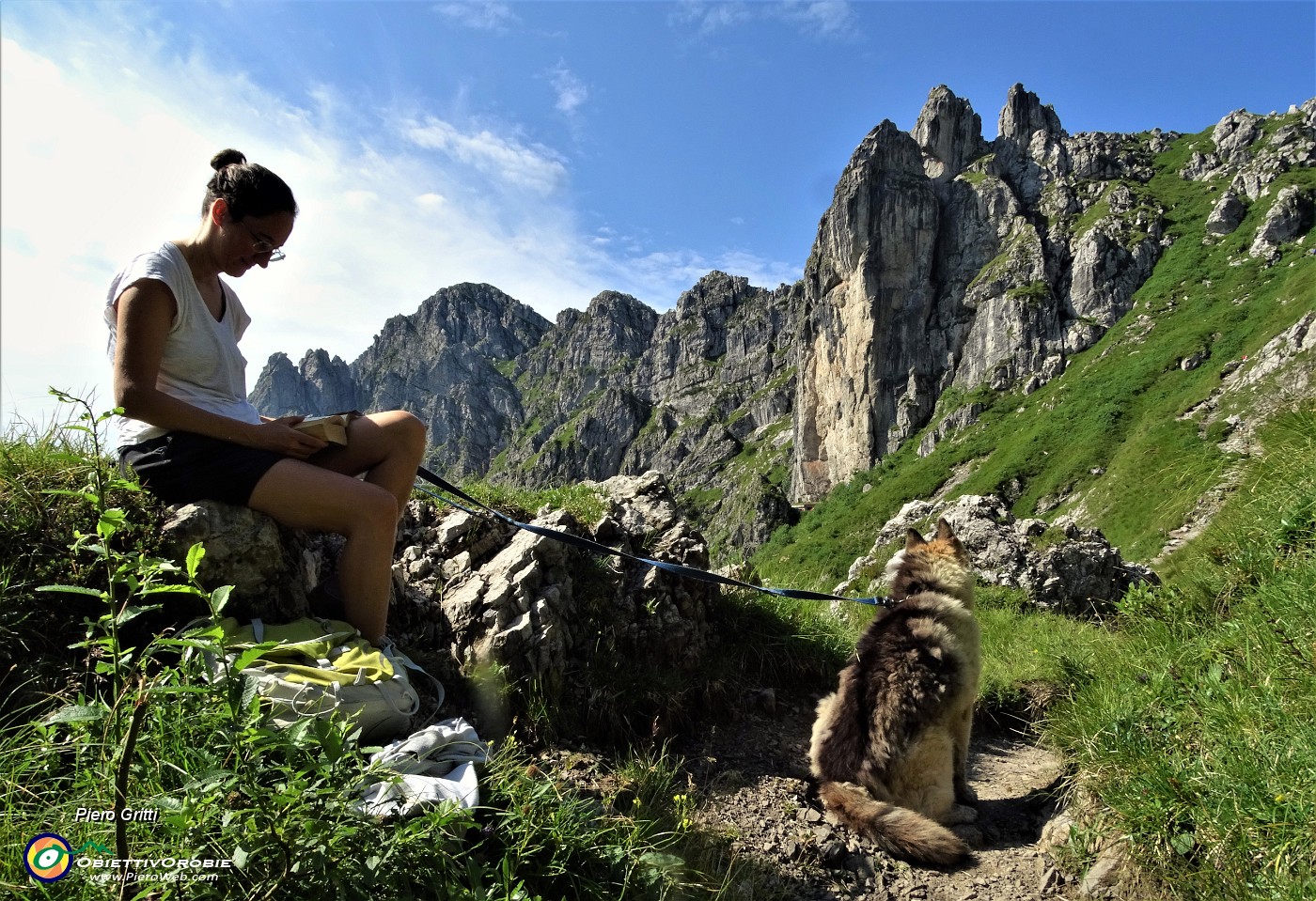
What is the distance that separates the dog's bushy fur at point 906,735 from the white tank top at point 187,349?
4.22 metres

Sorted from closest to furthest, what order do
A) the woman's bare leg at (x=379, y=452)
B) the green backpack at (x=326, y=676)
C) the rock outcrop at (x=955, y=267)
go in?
1. the green backpack at (x=326, y=676)
2. the woman's bare leg at (x=379, y=452)
3. the rock outcrop at (x=955, y=267)

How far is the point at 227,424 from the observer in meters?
3.54

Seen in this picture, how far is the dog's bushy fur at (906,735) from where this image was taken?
3975mm

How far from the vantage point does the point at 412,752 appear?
2.71 meters

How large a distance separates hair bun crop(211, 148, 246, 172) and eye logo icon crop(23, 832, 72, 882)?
3.33 meters

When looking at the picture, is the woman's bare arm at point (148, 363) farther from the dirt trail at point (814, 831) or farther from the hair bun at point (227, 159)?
the dirt trail at point (814, 831)

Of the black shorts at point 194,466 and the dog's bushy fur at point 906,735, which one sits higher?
the black shorts at point 194,466

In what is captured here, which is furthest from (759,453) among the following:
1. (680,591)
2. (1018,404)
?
(680,591)

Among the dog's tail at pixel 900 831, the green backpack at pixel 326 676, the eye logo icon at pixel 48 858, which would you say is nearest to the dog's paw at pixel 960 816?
the dog's tail at pixel 900 831

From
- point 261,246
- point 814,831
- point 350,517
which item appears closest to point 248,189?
point 261,246

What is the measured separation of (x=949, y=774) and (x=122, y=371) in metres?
5.54

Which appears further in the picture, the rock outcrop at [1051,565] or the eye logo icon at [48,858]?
the rock outcrop at [1051,565]

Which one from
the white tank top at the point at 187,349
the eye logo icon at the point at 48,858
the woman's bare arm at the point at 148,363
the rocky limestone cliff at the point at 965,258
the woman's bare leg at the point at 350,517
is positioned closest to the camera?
the eye logo icon at the point at 48,858

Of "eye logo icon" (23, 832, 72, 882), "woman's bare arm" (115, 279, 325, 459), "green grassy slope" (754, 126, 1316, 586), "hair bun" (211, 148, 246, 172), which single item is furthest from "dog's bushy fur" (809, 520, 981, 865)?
"green grassy slope" (754, 126, 1316, 586)
